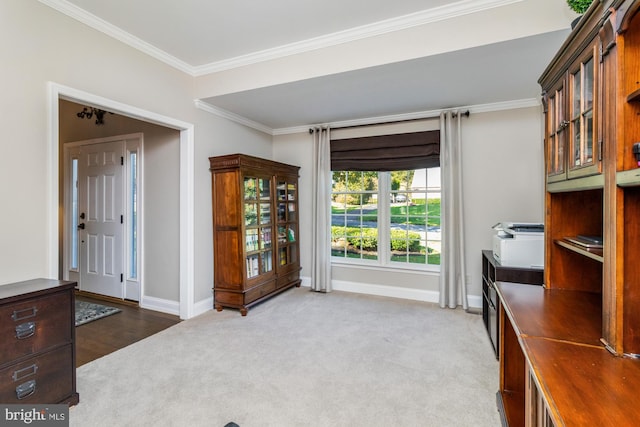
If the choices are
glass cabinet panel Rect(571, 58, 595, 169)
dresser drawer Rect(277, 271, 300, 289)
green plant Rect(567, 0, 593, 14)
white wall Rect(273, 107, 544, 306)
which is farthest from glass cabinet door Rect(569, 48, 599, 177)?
dresser drawer Rect(277, 271, 300, 289)

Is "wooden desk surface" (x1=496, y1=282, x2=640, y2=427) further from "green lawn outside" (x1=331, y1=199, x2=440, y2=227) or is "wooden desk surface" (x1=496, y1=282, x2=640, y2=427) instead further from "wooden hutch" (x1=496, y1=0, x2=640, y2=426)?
"green lawn outside" (x1=331, y1=199, x2=440, y2=227)

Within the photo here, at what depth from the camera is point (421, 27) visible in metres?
2.46

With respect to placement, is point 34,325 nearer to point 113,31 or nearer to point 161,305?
point 161,305

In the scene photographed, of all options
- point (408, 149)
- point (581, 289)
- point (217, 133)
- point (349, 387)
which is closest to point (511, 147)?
point (408, 149)

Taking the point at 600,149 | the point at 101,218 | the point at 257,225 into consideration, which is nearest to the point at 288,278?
the point at 257,225

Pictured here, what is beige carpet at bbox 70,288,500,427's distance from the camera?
1859mm

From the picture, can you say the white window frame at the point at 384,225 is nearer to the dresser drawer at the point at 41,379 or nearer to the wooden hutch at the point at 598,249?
the wooden hutch at the point at 598,249

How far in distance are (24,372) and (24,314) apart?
32cm

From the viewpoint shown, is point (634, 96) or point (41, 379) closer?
point (634, 96)

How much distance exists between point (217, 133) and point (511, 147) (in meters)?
3.51

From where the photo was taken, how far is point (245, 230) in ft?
11.9

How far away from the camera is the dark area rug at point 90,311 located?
11.1 ft

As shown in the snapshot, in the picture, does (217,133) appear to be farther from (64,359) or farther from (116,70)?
(64,359)

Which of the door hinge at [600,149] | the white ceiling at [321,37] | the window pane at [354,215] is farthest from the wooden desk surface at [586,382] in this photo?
the window pane at [354,215]
